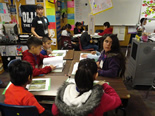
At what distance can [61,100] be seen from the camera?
0.88 metres

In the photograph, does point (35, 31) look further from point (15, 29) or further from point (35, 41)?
point (35, 41)

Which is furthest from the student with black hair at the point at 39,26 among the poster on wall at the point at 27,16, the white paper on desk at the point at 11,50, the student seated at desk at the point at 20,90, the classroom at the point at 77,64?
the student seated at desk at the point at 20,90

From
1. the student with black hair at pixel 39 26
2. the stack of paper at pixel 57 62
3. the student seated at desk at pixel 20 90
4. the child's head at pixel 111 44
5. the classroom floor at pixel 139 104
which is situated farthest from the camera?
the student with black hair at pixel 39 26

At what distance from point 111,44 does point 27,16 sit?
3632mm

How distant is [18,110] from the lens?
3.23 ft

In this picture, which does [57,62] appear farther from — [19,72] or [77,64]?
[19,72]

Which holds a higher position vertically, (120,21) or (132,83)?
(120,21)

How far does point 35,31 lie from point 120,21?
3374 millimetres

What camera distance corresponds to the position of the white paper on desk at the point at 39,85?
130 centimetres

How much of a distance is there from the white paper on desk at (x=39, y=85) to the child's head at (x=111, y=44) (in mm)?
812

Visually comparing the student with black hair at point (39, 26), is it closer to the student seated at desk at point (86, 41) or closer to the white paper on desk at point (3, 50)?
the white paper on desk at point (3, 50)

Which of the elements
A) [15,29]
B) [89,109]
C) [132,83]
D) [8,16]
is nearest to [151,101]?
[132,83]

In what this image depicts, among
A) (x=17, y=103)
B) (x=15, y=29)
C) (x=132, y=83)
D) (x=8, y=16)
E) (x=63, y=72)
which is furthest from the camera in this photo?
(x=8, y=16)

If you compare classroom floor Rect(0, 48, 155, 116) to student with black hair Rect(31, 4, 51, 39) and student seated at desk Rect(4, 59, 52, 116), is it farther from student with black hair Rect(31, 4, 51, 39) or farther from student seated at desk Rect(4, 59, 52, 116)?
student with black hair Rect(31, 4, 51, 39)
